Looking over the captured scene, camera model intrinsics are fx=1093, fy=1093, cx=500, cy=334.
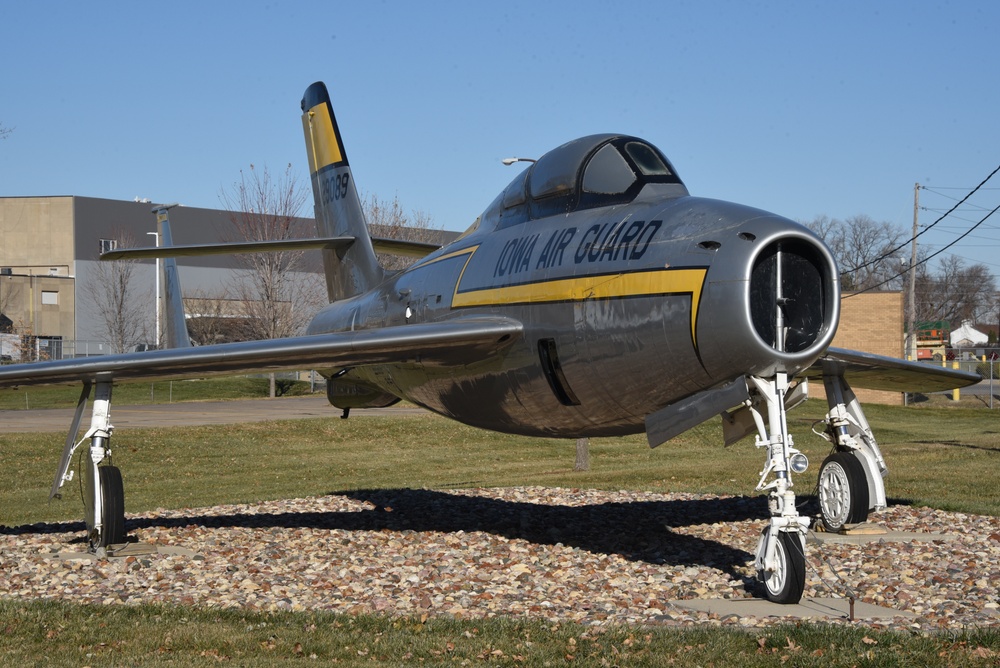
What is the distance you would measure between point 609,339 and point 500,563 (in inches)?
123

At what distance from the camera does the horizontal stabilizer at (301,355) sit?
404 inches

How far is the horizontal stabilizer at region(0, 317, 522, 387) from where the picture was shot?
1027cm

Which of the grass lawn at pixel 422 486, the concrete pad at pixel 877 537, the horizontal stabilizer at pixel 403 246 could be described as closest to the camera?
the grass lawn at pixel 422 486

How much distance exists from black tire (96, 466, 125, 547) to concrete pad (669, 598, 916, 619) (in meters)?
6.11

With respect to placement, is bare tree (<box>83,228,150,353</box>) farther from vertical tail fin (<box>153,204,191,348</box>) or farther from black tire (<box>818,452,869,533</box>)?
black tire (<box>818,452,869,533</box>)

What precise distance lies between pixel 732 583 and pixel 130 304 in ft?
209

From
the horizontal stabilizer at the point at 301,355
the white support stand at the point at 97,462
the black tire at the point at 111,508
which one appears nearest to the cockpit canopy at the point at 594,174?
the horizontal stabilizer at the point at 301,355

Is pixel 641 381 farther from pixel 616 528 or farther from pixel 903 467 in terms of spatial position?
pixel 903 467

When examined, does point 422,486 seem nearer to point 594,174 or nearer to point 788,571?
point 594,174

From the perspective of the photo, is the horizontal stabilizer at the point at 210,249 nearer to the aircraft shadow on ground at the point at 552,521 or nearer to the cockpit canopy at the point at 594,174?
the aircraft shadow on ground at the point at 552,521

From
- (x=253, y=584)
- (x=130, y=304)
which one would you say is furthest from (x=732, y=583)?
(x=130, y=304)

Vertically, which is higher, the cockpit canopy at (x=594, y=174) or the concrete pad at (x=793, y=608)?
the cockpit canopy at (x=594, y=174)

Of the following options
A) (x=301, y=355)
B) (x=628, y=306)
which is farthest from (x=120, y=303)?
(x=628, y=306)

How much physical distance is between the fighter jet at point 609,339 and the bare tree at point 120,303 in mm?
53682
